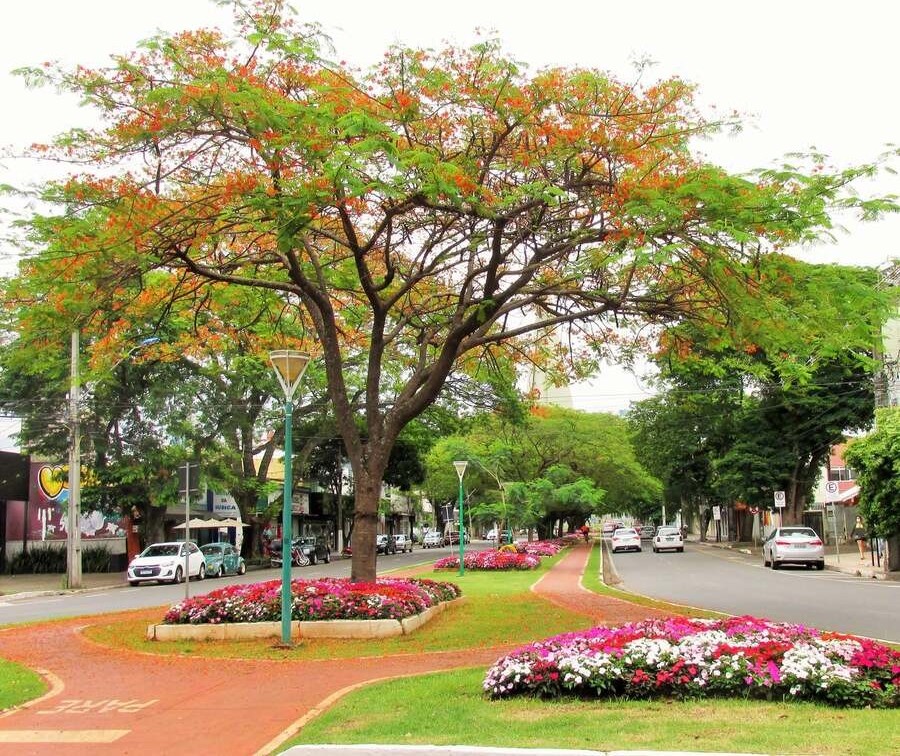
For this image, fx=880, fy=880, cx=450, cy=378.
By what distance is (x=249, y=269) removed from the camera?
16.2m

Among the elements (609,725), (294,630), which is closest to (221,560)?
(294,630)

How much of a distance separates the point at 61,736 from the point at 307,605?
5.78m

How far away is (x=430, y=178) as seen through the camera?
10984mm

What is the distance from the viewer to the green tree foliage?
76.5 feet

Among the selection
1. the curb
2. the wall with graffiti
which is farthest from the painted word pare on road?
the wall with graffiti

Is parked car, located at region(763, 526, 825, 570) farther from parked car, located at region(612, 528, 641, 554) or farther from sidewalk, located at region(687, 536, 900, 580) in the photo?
parked car, located at region(612, 528, 641, 554)

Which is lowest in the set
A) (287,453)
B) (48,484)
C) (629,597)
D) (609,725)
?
(629,597)

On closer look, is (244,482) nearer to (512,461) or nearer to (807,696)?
(512,461)

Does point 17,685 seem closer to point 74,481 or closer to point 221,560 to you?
point 74,481

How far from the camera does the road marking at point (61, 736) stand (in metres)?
6.98

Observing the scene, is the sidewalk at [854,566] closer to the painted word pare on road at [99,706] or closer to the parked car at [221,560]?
the parked car at [221,560]

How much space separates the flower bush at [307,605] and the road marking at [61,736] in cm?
546

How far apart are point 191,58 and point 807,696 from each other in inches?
396

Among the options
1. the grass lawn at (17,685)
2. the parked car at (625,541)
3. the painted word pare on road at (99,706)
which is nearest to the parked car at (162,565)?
the grass lawn at (17,685)
